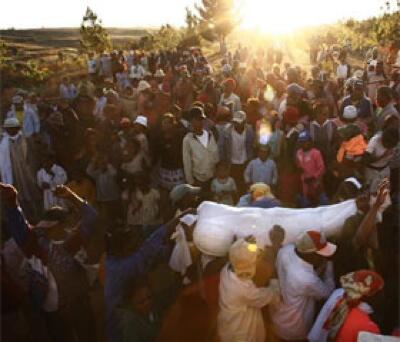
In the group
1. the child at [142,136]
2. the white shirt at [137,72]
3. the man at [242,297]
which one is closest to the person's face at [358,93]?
the child at [142,136]

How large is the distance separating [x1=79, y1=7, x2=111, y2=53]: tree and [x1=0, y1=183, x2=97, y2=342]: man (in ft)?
81.2

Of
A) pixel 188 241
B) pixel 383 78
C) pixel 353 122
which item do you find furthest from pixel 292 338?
pixel 383 78

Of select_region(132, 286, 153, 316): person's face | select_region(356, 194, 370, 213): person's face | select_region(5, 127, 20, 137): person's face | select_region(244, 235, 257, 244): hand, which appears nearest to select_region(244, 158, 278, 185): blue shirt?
select_region(356, 194, 370, 213): person's face

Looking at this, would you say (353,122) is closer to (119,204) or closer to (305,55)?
(119,204)

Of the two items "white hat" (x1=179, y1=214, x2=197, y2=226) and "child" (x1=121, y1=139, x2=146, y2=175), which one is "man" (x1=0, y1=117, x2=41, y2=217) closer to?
"child" (x1=121, y1=139, x2=146, y2=175)

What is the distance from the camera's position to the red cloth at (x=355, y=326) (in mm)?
3467

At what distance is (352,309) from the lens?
141 inches

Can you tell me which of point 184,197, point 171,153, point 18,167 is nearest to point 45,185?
point 18,167

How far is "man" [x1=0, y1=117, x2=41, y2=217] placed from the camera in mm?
7277

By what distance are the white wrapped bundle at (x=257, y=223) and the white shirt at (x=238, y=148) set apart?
2.81 m

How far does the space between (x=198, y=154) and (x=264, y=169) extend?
88cm

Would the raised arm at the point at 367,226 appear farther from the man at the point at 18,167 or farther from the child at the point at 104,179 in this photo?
the man at the point at 18,167

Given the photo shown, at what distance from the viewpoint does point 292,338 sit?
14.1 ft

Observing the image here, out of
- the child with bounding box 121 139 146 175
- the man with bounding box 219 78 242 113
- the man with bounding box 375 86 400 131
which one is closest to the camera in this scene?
the child with bounding box 121 139 146 175
